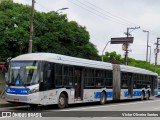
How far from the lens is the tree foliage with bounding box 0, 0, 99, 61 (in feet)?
135

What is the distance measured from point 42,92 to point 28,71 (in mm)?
1318

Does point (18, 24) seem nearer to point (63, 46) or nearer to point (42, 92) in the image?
point (63, 46)

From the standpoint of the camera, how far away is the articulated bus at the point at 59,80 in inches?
758

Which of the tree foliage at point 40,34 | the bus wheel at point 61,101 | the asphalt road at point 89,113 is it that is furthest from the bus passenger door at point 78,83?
the tree foliage at point 40,34

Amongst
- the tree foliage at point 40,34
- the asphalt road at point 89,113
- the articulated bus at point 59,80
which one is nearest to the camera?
the asphalt road at point 89,113

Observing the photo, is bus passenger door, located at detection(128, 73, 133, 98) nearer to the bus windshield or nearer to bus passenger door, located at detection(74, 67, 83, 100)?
bus passenger door, located at detection(74, 67, 83, 100)

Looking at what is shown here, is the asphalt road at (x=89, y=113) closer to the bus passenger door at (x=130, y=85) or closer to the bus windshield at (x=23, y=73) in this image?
the bus windshield at (x=23, y=73)

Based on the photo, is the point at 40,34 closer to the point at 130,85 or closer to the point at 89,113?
the point at 130,85

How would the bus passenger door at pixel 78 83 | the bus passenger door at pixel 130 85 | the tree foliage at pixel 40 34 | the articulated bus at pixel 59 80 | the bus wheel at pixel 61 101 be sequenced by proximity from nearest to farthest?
1. the articulated bus at pixel 59 80
2. the bus wheel at pixel 61 101
3. the bus passenger door at pixel 78 83
4. the bus passenger door at pixel 130 85
5. the tree foliage at pixel 40 34

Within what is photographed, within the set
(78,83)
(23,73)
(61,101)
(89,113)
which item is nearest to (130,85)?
(78,83)

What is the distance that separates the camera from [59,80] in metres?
21.1

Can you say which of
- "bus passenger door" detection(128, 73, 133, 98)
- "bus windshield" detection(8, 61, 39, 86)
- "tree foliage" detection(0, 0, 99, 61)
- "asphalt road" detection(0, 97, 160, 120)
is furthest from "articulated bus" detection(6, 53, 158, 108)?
"tree foliage" detection(0, 0, 99, 61)

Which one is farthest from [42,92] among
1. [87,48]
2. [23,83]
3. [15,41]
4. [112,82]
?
[87,48]

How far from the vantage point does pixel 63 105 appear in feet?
70.4
